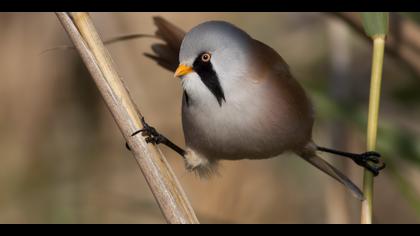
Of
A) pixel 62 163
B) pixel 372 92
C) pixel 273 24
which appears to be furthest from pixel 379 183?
pixel 372 92

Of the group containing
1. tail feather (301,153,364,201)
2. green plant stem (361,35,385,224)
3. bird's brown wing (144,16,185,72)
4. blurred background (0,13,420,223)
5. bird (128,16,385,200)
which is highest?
blurred background (0,13,420,223)

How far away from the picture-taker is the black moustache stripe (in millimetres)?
1854

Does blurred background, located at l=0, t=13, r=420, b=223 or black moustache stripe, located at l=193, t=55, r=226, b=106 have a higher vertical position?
blurred background, located at l=0, t=13, r=420, b=223

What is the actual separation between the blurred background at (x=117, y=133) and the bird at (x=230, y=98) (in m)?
1.11

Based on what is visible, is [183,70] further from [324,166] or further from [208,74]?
[324,166]

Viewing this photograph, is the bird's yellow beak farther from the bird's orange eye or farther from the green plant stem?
the green plant stem

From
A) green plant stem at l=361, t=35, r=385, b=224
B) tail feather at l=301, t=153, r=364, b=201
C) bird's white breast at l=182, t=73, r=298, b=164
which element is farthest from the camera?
tail feather at l=301, t=153, r=364, b=201

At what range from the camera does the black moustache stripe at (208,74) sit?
185 centimetres

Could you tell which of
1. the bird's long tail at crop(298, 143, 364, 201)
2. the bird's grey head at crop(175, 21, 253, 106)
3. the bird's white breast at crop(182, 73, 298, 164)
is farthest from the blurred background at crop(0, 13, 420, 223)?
the bird's grey head at crop(175, 21, 253, 106)

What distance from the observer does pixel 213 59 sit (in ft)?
6.11

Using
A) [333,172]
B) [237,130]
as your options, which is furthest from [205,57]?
[333,172]

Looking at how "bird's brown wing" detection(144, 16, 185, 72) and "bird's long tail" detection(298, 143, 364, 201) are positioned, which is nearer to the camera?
"bird's brown wing" detection(144, 16, 185, 72)

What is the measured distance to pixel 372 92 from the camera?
62.4 inches

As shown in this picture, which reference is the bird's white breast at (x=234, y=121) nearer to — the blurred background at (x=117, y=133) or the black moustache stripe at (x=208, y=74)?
the black moustache stripe at (x=208, y=74)
